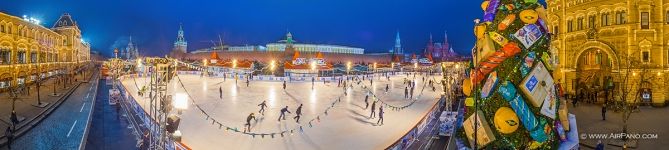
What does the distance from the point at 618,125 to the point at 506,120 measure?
12.4m

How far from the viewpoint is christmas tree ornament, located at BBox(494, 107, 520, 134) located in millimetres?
9562

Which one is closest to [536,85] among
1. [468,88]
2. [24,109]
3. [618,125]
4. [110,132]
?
[468,88]

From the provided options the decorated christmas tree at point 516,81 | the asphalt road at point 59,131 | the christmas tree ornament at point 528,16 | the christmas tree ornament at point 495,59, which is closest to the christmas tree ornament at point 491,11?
the decorated christmas tree at point 516,81

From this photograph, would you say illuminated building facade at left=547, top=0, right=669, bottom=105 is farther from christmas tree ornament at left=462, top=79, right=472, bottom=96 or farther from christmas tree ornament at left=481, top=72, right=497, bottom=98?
christmas tree ornament at left=481, top=72, right=497, bottom=98

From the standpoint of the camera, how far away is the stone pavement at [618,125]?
14383 millimetres

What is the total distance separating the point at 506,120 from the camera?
9609 millimetres

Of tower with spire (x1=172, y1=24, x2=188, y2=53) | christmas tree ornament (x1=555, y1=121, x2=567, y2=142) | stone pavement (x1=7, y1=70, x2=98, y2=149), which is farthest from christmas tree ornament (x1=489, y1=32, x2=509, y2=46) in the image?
tower with spire (x1=172, y1=24, x2=188, y2=53)

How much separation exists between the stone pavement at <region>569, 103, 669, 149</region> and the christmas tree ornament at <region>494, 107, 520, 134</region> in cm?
639

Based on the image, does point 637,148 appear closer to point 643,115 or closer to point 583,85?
Answer: point 643,115

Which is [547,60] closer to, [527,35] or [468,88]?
[527,35]

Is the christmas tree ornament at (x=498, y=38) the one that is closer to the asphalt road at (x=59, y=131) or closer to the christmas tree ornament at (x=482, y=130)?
the christmas tree ornament at (x=482, y=130)

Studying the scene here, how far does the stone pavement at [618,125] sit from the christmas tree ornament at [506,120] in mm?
6387

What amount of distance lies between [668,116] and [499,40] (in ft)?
56.6

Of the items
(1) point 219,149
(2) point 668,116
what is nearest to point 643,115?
(2) point 668,116
